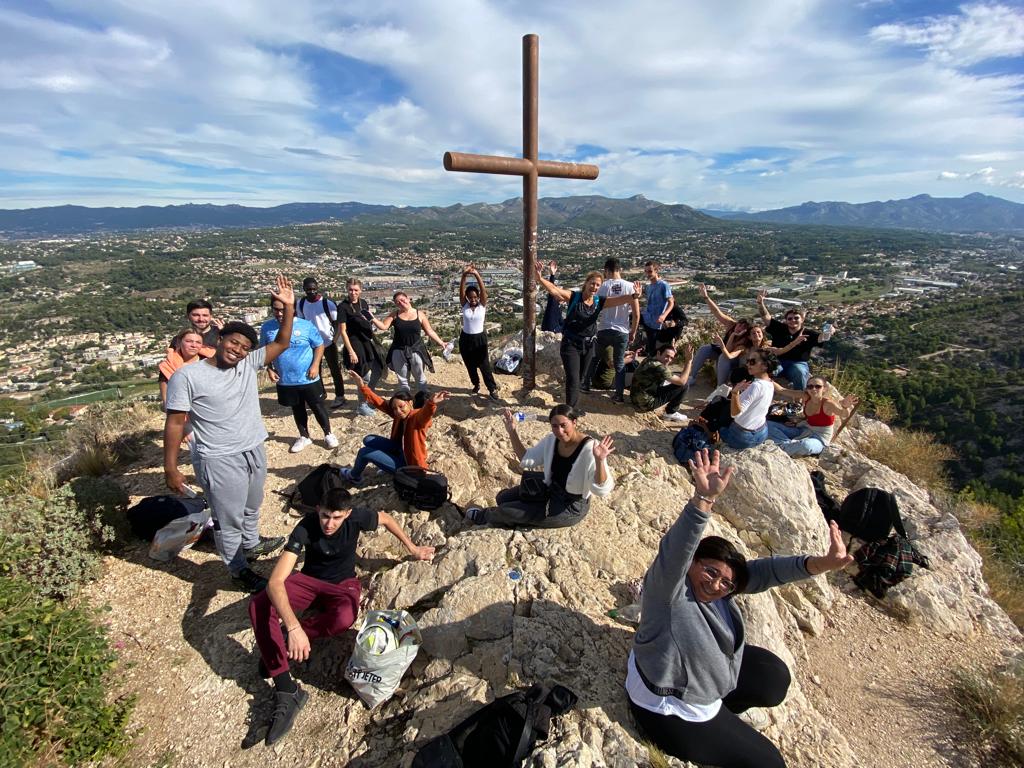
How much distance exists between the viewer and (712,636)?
2271 mm

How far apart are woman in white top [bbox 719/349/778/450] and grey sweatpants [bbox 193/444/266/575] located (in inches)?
189

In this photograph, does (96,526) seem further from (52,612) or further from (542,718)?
(542,718)

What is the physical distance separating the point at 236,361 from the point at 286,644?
6.48 ft

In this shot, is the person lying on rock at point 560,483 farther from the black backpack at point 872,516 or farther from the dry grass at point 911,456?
the dry grass at point 911,456

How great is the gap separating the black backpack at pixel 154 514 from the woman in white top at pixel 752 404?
222 inches

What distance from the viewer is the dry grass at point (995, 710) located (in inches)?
111

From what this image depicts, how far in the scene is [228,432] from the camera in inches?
127

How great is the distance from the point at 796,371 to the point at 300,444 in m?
7.09

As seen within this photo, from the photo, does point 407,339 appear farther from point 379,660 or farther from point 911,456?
point 911,456

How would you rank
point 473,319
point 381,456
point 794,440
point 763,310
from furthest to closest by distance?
point 763,310, point 473,319, point 794,440, point 381,456

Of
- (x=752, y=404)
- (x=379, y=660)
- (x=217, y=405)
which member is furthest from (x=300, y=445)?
(x=752, y=404)

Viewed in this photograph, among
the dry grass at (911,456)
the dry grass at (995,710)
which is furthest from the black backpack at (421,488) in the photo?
the dry grass at (911,456)

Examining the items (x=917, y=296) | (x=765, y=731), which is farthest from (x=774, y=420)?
(x=917, y=296)

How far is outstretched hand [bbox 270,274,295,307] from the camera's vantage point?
3574 mm
